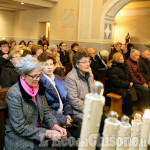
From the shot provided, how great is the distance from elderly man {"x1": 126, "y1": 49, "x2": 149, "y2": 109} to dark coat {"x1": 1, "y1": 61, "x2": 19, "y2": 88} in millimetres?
2755

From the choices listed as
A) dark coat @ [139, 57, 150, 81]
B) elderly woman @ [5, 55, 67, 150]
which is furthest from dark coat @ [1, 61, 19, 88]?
dark coat @ [139, 57, 150, 81]

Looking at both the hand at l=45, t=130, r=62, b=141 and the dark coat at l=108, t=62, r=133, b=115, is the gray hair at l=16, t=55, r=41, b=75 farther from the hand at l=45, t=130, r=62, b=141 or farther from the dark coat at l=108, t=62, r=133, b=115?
the dark coat at l=108, t=62, r=133, b=115

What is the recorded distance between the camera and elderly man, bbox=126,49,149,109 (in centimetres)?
442

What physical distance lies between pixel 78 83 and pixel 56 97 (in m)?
0.45

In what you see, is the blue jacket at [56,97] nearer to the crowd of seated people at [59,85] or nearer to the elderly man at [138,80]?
the crowd of seated people at [59,85]

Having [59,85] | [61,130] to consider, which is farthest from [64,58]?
[61,130]

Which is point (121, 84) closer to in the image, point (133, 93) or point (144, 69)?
point (133, 93)

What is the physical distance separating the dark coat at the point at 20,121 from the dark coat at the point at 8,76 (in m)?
1.12

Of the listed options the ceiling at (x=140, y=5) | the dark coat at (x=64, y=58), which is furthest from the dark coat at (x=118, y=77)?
the ceiling at (x=140, y=5)

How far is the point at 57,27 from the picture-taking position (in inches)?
366

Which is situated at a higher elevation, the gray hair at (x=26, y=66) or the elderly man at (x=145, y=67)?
the gray hair at (x=26, y=66)

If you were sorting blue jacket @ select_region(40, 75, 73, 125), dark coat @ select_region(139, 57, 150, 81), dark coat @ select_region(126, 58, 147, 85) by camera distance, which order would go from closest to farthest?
blue jacket @ select_region(40, 75, 73, 125) → dark coat @ select_region(126, 58, 147, 85) → dark coat @ select_region(139, 57, 150, 81)

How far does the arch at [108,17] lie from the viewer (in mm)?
7168

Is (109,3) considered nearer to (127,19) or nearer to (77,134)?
(127,19)
